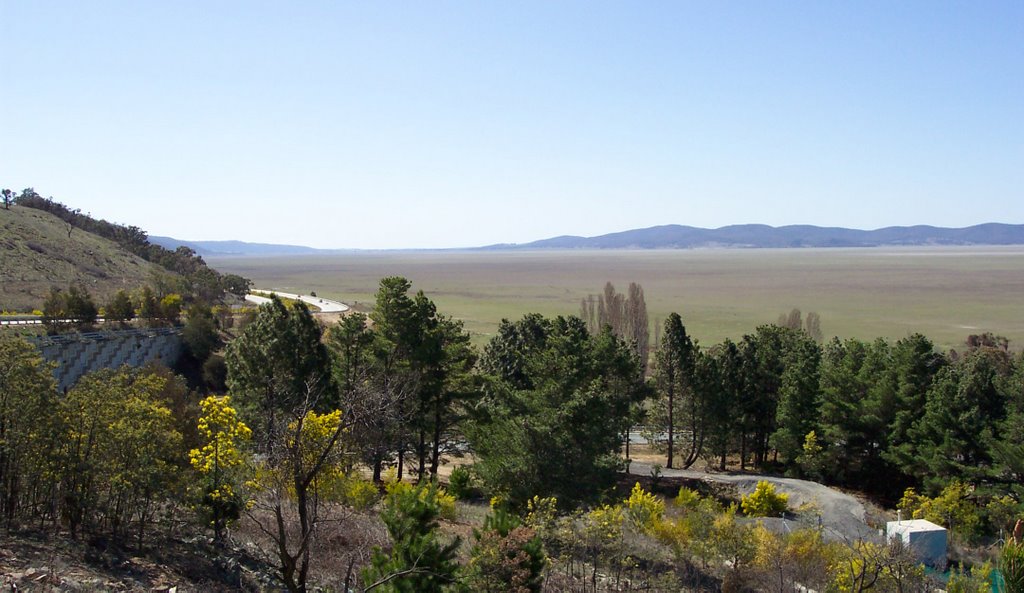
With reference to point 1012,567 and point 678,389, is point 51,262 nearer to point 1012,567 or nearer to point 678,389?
point 678,389

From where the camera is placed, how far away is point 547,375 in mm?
22828

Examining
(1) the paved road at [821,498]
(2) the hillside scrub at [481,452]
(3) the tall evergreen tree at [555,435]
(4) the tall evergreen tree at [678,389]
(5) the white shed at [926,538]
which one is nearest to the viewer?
(2) the hillside scrub at [481,452]

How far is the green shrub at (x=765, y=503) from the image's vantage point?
2514 centimetres

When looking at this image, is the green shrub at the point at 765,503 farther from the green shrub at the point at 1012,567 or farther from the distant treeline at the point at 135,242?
the distant treeline at the point at 135,242

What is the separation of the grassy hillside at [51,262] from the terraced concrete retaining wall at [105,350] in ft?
58.9

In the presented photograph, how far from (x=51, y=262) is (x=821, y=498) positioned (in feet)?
254

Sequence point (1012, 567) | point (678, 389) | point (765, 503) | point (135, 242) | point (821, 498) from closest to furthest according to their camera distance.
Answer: point (1012, 567)
point (765, 503)
point (821, 498)
point (678, 389)
point (135, 242)

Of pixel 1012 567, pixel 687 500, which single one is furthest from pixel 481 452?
pixel 1012 567

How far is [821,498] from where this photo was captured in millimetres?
27359

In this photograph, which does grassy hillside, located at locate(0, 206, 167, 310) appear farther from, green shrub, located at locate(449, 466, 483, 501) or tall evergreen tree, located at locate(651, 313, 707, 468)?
tall evergreen tree, located at locate(651, 313, 707, 468)

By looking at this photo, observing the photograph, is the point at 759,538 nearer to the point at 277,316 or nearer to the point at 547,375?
the point at 547,375

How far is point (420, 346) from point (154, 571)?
1311 cm

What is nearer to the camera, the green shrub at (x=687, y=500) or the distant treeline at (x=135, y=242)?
the green shrub at (x=687, y=500)

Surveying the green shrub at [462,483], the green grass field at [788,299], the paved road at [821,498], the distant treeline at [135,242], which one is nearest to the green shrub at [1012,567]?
the paved road at [821,498]
